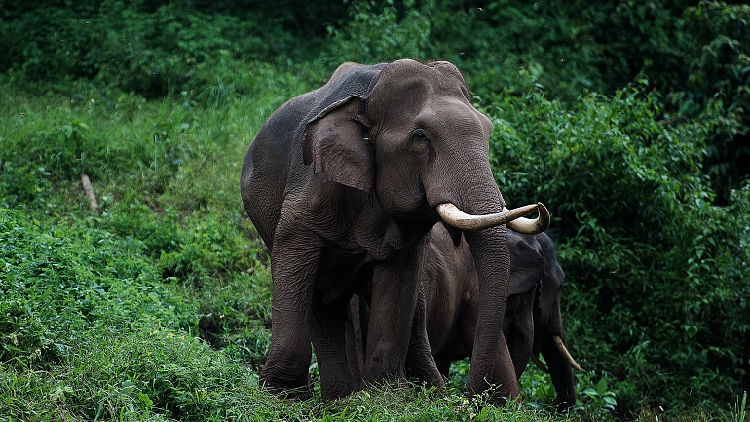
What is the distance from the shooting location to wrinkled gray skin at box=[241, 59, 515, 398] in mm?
5371

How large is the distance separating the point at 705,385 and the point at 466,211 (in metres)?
4.48

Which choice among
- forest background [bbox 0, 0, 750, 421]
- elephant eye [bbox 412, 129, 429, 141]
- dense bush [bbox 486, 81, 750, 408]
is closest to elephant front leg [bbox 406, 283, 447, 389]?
forest background [bbox 0, 0, 750, 421]

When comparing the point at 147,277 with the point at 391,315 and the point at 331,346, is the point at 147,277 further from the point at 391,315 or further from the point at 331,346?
the point at 391,315

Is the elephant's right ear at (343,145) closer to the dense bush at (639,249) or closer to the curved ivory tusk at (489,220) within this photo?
the curved ivory tusk at (489,220)

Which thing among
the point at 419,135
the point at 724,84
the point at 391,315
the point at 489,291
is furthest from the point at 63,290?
the point at 724,84

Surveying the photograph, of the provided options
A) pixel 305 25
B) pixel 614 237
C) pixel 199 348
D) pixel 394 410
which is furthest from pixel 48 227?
pixel 305 25

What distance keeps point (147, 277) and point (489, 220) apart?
13.0ft

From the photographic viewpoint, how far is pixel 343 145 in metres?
5.68

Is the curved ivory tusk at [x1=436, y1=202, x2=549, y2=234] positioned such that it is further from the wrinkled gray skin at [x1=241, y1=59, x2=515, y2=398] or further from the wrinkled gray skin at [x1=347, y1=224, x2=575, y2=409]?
the wrinkled gray skin at [x1=347, y1=224, x2=575, y2=409]

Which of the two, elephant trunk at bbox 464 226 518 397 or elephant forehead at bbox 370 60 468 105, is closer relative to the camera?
elephant trunk at bbox 464 226 518 397

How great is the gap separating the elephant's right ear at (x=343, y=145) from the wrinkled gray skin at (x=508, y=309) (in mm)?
1448

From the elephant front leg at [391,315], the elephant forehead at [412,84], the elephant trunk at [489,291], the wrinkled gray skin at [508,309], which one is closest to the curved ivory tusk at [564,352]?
the wrinkled gray skin at [508,309]

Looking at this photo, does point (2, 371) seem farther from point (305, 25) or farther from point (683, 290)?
point (305, 25)

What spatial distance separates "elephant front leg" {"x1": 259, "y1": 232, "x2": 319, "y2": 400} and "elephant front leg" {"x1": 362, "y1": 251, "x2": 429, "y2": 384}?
36cm
